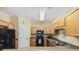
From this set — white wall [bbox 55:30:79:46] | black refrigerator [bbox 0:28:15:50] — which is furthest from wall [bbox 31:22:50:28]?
white wall [bbox 55:30:79:46]

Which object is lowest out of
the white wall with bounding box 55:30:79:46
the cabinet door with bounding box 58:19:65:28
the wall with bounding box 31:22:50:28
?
the white wall with bounding box 55:30:79:46

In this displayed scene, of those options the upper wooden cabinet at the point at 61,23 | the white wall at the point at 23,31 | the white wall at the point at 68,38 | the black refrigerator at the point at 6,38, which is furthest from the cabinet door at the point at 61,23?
the black refrigerator at the point at 6,38

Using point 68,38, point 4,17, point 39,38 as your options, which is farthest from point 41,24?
point 68,38

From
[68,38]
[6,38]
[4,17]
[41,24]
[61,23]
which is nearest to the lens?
[6,38]

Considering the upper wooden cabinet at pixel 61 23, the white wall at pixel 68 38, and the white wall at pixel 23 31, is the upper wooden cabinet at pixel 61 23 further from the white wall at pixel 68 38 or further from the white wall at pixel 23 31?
the white wall at pixel 23 31

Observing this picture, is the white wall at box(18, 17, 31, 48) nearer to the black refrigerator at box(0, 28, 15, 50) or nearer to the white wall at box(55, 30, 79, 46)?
the black refrigerator at box(0, 28, 15, 50)

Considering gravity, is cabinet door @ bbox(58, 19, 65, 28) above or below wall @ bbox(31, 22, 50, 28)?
above

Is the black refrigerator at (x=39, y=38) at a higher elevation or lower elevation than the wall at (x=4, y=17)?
lower

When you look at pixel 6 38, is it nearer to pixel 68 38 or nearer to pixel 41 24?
pixel 41 24

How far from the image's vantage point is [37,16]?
5.72 feet
